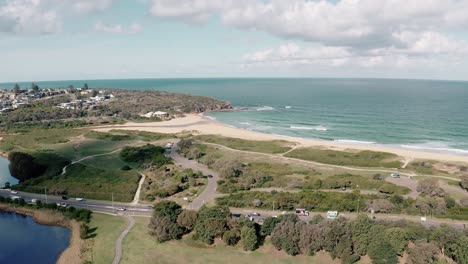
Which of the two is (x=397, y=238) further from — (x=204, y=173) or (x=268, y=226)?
(x=204, y=173)

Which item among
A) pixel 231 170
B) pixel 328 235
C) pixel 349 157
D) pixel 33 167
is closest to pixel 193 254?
pixel 328 235

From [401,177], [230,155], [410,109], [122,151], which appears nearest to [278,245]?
[401,177]

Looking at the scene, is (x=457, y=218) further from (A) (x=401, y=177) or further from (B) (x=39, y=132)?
(B) (x=39, y=132)

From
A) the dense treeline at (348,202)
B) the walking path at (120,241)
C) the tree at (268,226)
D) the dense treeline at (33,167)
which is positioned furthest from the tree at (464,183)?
the dense treeline at (33,167)

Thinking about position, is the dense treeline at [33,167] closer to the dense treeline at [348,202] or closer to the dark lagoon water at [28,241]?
the dark lagoon water at [28,241]

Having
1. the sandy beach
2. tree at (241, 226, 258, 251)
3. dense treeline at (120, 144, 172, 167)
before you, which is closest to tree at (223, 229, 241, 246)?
tree at (241, 226, 258, 251)

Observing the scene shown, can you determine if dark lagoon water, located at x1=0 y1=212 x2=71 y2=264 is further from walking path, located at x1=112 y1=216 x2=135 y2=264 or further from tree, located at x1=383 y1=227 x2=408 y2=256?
tree, located at x1=383 y1=227 x2=408 y2=256
